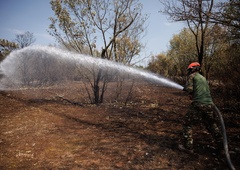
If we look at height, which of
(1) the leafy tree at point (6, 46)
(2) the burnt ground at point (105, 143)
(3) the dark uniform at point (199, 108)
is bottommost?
(2) the burnt ground at point (105, 143)

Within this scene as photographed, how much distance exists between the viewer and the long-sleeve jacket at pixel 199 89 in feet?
14.5

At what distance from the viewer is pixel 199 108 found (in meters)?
4.43

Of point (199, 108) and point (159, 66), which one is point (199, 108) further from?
point (159, 66)

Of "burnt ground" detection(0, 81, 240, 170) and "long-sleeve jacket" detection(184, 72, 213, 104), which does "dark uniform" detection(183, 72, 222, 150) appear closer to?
"long-sleeve jacket" detection(184, 72, 213, 104)

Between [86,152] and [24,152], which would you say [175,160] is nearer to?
[86,152]

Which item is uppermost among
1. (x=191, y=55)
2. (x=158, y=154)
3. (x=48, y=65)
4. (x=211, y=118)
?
(x=191, y=55)

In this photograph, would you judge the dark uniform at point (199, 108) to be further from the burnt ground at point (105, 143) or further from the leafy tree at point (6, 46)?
the leafy tree at point (6, 46)

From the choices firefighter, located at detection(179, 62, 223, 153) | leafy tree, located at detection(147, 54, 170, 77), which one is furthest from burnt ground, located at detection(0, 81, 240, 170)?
leafy tree, located at detection(147, 54, 170, 77)

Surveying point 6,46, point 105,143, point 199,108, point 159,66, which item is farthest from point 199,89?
point 159,66

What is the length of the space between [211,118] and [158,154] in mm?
1609

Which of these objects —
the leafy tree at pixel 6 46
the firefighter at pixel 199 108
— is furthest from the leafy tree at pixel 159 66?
the firefighter at pixel 199 108

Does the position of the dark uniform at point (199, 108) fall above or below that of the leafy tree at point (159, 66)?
below

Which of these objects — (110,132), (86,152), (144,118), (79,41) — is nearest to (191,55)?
(79,41)

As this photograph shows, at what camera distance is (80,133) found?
616 centimetres
